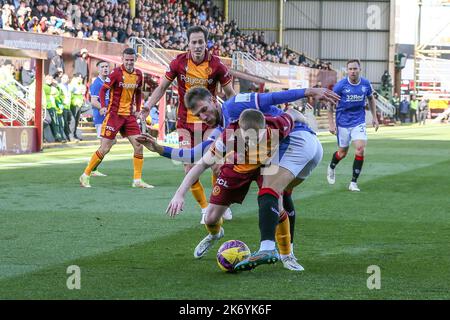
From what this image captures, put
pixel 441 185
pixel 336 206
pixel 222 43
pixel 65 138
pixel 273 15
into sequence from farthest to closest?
pixel 273 15 → pixel 222 43 → pixel 65 138 → pixel 441 185 → pixel 336 206

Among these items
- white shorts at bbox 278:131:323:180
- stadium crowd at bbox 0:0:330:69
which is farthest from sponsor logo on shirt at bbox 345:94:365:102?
stadium crowd at bbox 0:0:330:69

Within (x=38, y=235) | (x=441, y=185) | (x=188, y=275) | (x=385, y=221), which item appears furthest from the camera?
(x=441, y=185)

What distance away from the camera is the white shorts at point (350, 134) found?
16.5m

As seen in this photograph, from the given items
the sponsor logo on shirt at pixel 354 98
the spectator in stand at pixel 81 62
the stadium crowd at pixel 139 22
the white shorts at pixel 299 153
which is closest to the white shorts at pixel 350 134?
the sponsor logo on shirt at pixel 354 98

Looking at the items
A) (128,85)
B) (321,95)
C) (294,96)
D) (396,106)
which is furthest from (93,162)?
(396,106)

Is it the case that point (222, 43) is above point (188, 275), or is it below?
above

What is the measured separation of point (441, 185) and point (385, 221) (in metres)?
5.64

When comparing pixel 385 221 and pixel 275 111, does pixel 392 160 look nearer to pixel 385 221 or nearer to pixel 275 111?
pixel 385 221

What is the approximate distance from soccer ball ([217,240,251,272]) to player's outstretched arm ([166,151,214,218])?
1.90ft

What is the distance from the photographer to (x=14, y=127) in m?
25.2

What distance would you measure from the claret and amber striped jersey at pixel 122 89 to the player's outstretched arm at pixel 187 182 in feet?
27.2

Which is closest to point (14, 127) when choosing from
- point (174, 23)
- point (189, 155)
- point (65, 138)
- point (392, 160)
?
point (65, 138)

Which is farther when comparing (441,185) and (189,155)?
(441,185)

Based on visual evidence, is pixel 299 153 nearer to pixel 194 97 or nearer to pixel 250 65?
pixel 194 97
